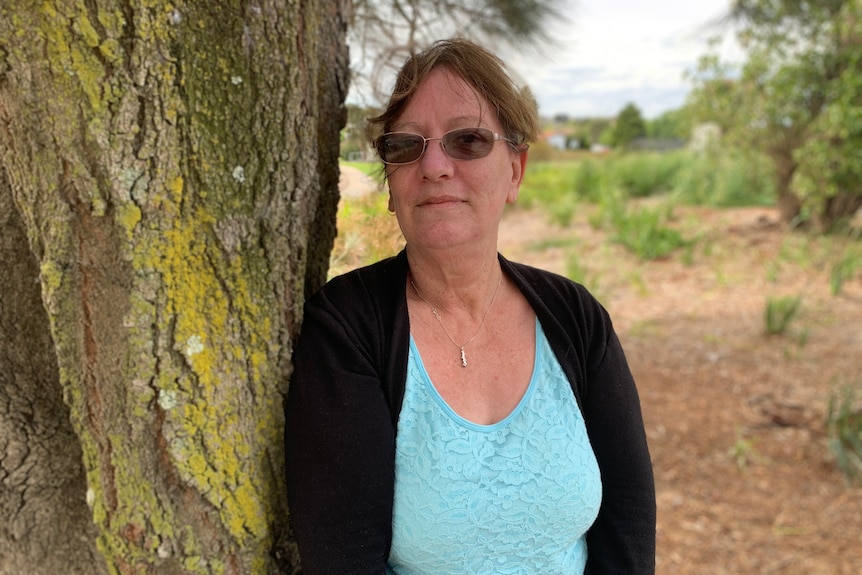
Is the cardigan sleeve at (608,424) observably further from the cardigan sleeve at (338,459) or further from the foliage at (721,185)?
the foliage at (721,185)

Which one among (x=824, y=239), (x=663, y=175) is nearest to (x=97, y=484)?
(x=824, y=239)

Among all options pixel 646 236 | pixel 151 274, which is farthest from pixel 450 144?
pixel 646 236

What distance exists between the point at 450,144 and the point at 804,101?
24.7ft

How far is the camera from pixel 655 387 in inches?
165

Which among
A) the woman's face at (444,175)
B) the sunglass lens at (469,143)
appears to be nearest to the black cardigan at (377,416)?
the woman's face at (444,175)

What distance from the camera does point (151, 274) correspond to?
1006 millimetres

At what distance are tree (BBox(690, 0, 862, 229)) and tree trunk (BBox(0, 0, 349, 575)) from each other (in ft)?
18.0

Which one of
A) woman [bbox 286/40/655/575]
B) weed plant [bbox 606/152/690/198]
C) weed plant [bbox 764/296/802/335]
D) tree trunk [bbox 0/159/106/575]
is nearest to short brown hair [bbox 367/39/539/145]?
woman [bbox 286/40/655/575]

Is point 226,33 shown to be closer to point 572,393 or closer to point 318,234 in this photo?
point 318,234

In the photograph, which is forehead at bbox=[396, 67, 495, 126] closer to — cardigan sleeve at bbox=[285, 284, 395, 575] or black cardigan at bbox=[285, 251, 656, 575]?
black cardigan at bbox=[285, 251, 656, 575]

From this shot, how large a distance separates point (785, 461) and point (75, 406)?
3.40 metres

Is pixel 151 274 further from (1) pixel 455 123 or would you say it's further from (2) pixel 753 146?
(2) pixel 753 146

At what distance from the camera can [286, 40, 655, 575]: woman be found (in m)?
1.13

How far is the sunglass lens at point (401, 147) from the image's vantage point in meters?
1.27
